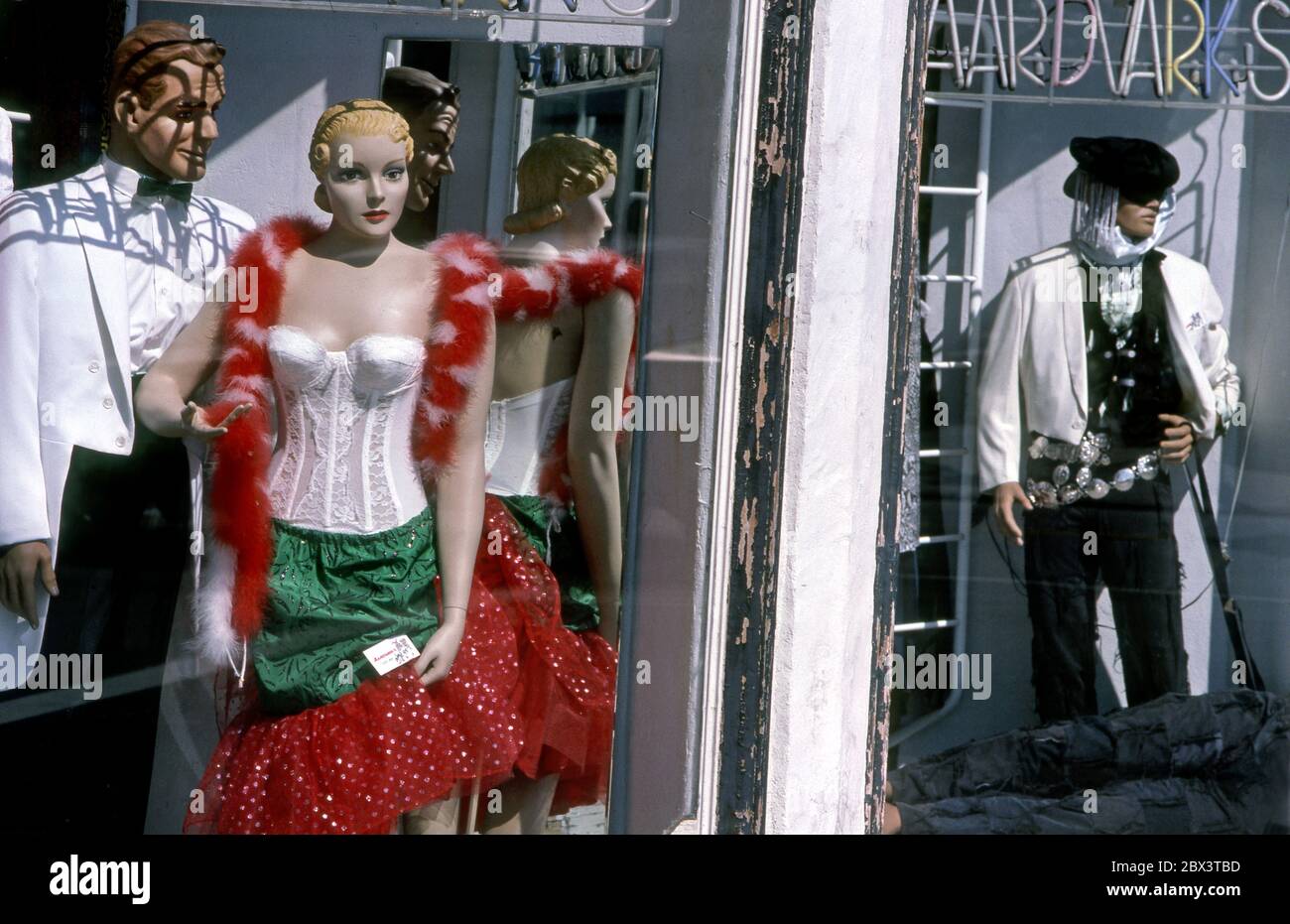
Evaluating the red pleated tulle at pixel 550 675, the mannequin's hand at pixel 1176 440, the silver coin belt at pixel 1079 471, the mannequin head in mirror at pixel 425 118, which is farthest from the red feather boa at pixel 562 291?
the mannequin's hand at pixel 1176 440

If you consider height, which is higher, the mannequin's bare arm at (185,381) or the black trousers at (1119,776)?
the mannequin's bare arm at (185,381)

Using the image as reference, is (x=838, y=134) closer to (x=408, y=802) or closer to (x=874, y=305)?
(x=874, y=305)

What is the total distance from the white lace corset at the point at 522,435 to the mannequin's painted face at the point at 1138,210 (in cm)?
131

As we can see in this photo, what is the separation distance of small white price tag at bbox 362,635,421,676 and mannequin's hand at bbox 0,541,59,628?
0.61 m

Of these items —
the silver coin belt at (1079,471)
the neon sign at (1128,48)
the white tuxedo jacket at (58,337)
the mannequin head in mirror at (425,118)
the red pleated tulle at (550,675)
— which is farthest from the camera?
the silver coin belt at (1079,471)

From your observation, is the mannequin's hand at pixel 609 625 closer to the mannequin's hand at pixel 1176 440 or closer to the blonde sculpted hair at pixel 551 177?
the blonde sculpted hair at pixel 551 177

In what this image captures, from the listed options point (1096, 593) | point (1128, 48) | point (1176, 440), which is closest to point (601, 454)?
point (1096, 593)

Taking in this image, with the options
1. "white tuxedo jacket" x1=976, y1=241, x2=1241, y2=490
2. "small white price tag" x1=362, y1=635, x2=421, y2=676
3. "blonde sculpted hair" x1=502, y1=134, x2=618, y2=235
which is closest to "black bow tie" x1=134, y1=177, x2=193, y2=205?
"blonde sculpted hair" x1=502, y1=134, x2=618, y2=235

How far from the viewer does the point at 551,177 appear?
2639 mm

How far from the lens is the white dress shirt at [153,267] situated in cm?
250

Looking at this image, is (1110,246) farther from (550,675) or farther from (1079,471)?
(550,675)

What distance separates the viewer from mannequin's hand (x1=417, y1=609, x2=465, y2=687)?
2.62m

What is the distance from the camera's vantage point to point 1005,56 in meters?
2.92

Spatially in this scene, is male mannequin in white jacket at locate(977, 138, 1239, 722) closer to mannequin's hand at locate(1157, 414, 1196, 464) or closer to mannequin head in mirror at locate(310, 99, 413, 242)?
mannequin's hand at locate(1157, 414, 1196, 464)
